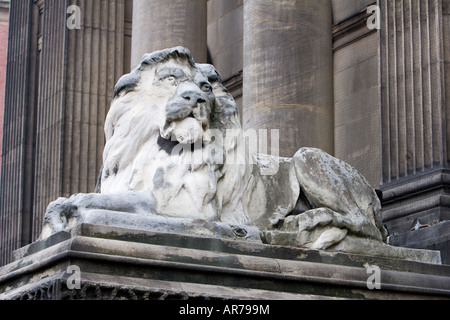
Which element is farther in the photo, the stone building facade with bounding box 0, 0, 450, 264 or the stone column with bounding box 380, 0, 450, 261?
the stone building facade with bounding box 0, 0, 450, 264

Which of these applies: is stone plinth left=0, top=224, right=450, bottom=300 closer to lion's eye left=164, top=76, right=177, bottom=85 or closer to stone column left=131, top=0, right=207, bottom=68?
lion's eye left=164, top=76, right=177, bottom=85

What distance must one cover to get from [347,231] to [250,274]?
54.8 inches

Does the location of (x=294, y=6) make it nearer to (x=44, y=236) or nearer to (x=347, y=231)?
(x=347, y=231)

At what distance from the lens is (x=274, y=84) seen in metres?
16.2

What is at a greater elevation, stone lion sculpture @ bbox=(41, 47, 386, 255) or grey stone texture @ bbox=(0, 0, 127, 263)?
grey stone texture @ bbox=(0, 0, 127, 263)

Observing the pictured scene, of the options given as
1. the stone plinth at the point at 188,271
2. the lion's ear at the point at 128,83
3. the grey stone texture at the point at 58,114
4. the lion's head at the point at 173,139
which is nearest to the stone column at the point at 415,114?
the stone plinth at the point at 188,271

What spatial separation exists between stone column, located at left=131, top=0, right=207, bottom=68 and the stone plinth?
378 inches

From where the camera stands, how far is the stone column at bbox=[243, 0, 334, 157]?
16031mm

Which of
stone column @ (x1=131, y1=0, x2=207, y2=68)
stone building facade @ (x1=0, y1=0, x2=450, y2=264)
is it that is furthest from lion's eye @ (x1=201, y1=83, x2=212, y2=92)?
stone column @ (x1=131, y1=0, x2=207, y2=68)

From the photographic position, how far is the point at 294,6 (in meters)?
16.6

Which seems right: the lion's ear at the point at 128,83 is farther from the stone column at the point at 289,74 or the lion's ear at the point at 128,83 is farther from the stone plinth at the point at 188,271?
Answer: the stone column at the point at 289,74

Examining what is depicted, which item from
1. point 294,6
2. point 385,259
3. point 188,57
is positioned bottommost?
point 385,259

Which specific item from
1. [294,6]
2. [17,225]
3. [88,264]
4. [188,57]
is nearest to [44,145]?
[17,225]
